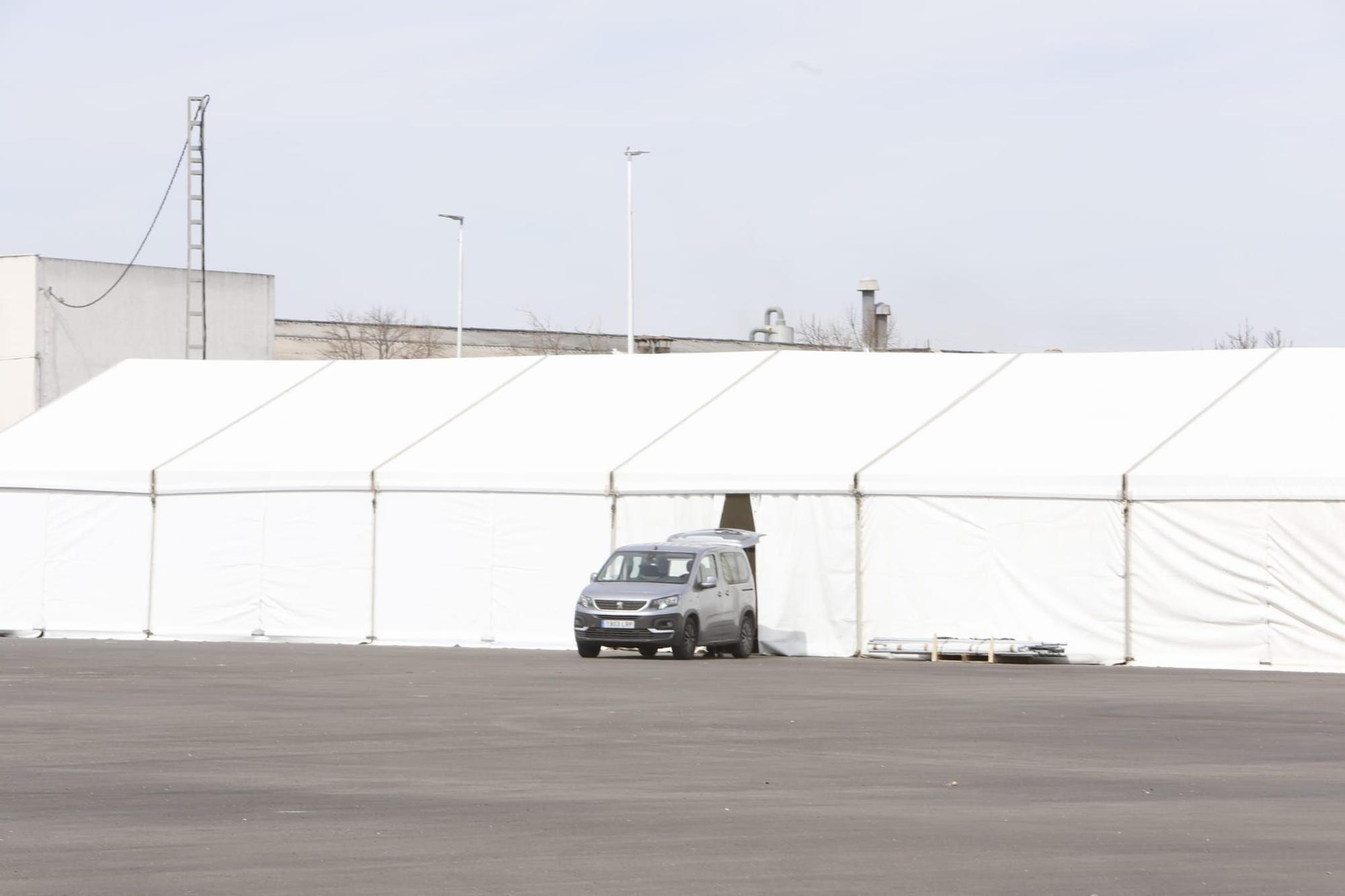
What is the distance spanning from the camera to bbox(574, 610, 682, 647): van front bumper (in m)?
28.9

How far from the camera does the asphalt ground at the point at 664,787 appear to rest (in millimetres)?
9602

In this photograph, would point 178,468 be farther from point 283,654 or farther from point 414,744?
point 414,744

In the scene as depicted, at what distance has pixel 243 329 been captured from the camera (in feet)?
231

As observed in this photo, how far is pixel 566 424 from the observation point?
112ft

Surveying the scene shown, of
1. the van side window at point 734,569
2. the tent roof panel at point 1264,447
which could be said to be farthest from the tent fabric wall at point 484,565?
the tent roof panel at point 1264,447

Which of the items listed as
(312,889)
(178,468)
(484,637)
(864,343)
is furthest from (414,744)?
(864,343)

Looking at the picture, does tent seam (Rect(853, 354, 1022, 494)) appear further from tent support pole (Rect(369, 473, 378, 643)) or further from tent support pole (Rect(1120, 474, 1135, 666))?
tent support pole (Rect(369, 473, 378, 643))

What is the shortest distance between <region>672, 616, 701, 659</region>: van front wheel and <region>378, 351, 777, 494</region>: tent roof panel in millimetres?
3711

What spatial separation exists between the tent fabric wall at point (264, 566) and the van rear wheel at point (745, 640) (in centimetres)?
667

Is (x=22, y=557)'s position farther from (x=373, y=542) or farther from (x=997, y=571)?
(x=997, y=571)

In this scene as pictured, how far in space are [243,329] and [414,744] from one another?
56.4 m

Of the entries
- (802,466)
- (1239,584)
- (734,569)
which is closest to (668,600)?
(734,569)

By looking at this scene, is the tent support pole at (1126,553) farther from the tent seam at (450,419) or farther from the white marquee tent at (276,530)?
the white marquee tent at (276,530)

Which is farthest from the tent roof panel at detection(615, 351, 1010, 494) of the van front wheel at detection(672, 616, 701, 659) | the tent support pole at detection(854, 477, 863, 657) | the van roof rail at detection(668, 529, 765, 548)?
the van front wheel at detection(672, 616, 701, 659)
